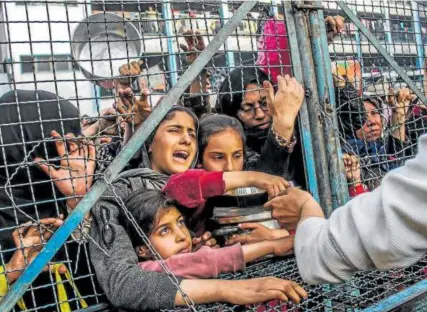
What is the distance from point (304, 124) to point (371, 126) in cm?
61

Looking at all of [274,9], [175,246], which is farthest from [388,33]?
[175,246]

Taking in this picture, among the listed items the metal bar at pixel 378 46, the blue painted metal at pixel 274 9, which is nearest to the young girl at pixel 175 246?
the blue painted metal at pixel 274 9

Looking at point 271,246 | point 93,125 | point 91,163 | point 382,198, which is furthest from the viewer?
point 93,125

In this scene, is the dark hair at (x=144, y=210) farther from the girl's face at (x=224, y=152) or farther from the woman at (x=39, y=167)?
the girl's face at (x=224, y=152)

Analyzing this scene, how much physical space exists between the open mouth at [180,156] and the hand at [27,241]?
52 centimetres

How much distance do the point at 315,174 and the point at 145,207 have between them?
24.3 inches

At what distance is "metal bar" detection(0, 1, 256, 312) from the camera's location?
112cm

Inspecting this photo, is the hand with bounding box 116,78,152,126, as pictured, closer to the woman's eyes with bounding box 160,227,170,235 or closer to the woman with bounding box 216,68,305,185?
the woman with bounding box 216,68,305,185

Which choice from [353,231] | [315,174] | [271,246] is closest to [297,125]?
[315,174]

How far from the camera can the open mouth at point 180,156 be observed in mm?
1703

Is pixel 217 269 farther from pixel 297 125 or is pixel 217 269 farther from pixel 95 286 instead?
pixel 297 125

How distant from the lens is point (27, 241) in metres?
1.28

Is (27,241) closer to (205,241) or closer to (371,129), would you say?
(205,241)

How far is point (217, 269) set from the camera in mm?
1329
